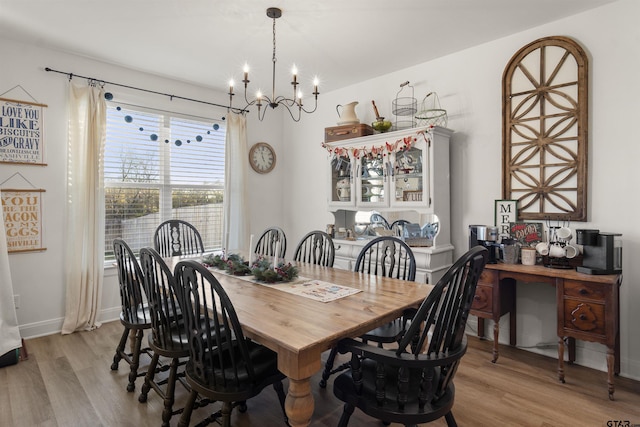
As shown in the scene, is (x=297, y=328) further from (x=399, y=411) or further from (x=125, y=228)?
(x=125, y=228)

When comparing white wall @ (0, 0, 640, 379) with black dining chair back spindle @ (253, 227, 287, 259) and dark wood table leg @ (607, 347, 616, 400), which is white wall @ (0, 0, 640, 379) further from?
black dining chair back spindle @ (253, 227, 287, 259)

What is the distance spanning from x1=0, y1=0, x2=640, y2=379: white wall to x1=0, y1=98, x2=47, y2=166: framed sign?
69 mm

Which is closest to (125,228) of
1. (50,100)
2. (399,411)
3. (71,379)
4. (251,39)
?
(50,100)

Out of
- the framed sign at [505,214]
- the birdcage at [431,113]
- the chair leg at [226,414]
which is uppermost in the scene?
the birdcage at [431,113]

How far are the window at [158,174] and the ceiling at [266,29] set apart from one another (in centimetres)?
59

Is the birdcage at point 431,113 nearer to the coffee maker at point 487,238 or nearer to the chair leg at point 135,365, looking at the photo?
the coffee maker at point 487,238

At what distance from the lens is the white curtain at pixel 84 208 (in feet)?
11.0

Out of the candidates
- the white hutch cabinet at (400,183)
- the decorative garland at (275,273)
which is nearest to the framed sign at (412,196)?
the white hutch cabinet at (400,183)

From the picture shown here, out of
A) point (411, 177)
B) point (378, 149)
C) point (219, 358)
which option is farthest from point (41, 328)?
point (411, 177)

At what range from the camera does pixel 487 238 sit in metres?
2.93

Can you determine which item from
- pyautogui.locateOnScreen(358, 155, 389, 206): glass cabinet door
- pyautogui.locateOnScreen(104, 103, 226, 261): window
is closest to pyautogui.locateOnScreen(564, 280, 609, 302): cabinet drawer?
pyautogui.locateOnScreen(358, 155, 389, 206): glass cabinet door

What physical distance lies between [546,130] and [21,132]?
4.41 meters

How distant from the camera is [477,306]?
2.83 metres

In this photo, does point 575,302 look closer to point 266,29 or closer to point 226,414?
point 226,414
